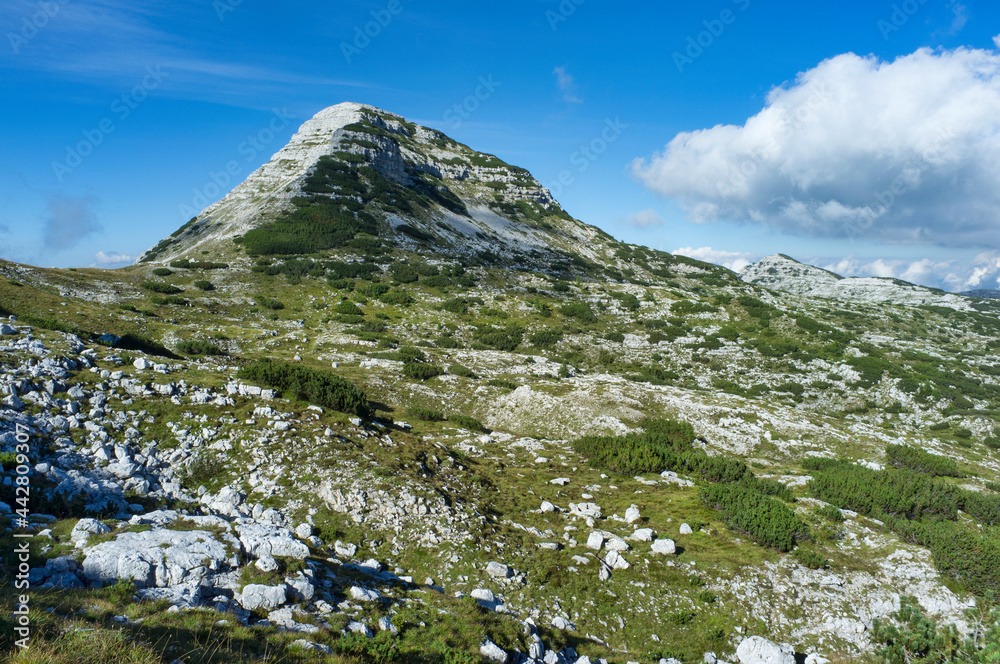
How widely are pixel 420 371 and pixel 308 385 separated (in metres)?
12.4

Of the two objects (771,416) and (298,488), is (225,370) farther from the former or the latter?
(771,416)

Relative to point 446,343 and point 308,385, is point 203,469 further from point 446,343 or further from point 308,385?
point 446,343

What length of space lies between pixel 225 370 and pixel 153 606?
40.5 feet

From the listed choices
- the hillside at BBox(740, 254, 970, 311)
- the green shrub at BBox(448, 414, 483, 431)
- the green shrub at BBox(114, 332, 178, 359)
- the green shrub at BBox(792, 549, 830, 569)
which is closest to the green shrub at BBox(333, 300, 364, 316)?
the green shrub at BBox(114, 332, 178, 359)

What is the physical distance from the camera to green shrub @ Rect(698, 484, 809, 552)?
12.2m

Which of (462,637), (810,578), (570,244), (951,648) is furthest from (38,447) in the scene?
(570,244)

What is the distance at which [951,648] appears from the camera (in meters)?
8.55

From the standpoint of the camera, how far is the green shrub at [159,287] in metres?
42.2

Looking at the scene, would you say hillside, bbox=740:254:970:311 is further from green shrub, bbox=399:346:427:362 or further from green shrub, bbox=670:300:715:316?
green shrub, bbox=399:346:427:362

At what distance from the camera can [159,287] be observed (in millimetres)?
42469

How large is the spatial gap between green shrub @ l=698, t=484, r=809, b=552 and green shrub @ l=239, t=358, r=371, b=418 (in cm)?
1301

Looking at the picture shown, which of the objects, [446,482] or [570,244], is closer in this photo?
[446,482]

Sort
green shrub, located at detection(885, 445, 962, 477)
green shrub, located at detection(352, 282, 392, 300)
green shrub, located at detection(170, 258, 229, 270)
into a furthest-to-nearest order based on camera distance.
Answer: green shrub, located at detection(352, 282, 392, 300), green shrub, located at detection(170, 258, 229, 270), green shrub, located at detection(885, 445, 962, 477)

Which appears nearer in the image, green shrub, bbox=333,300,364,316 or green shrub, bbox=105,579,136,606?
green shrub, bbox=105,579,136,606
